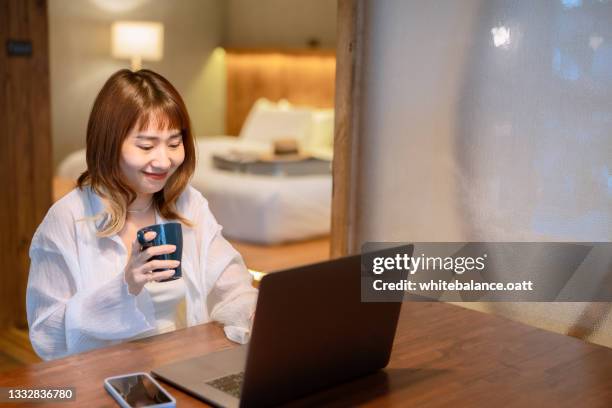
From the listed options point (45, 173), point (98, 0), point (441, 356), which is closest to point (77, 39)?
point (98, 0)

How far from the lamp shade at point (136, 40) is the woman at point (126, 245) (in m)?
4.98

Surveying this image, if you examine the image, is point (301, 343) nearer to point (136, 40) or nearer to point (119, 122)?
point (119, 122)

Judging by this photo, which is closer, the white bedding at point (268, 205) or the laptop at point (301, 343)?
the laptop at point (301, 343)

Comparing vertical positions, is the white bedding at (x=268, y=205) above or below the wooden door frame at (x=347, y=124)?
below

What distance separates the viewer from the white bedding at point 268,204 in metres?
4.83

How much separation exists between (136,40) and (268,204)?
2.52 m

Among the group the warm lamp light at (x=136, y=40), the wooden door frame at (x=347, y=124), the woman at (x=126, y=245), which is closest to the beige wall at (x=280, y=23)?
the warm lamp light at (x=136, y=40)

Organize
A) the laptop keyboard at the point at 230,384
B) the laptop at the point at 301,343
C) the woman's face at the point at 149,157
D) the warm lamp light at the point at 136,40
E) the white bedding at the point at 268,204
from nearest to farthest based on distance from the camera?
1. the laptop at the point at 301,343
2. the laptop keyboard at the point at 230,384
3. the woman's face at the point at 149,157
4. the white bedding at the point at 268,204
5. the warm lamp light at the point at 136,40

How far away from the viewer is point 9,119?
322cm

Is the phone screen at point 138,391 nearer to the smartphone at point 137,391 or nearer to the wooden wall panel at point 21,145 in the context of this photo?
the smartphone at point 137,391

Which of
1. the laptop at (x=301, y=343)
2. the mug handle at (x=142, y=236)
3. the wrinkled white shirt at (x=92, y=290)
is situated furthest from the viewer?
the wrinkled white shirt at (x=92, y=290)

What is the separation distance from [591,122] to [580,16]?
10.0 inches

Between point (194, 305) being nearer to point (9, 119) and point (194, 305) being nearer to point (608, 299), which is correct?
point (608, 299)

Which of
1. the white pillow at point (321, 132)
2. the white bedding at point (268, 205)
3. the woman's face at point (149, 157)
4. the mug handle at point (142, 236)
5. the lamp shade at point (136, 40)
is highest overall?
the lamp shade at point (136, 40)
